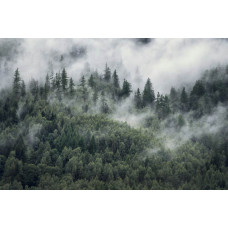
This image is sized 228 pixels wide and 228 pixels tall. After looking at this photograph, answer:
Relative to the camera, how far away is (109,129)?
14203mm

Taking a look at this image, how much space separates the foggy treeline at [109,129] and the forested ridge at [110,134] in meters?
0.05

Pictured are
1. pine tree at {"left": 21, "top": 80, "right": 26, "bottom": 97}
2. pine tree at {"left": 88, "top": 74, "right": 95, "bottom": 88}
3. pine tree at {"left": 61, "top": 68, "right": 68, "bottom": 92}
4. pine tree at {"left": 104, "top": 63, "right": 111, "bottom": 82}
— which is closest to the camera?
pine tree at {"left": 21, "top": 80, "right": 26, "bottom": 97}

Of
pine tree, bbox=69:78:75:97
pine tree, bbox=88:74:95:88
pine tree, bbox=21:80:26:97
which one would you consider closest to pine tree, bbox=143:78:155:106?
pine tree, bbox=88:74:95:88

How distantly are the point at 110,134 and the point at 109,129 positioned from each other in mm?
256

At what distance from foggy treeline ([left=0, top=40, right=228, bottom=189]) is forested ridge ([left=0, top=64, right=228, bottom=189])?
0.05 metres

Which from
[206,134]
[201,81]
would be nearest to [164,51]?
[201,81]

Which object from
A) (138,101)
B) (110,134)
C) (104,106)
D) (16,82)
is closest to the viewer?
(16,82)

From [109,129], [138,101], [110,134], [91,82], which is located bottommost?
[110,134]

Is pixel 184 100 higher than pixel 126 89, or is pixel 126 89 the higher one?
pixel 126 89

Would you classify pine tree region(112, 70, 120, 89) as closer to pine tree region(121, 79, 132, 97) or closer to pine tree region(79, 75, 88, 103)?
pine tree region(121, 79, 132, 97)

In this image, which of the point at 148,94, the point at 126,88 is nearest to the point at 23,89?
the point at 126,88

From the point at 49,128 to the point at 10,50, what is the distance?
14.0 feet

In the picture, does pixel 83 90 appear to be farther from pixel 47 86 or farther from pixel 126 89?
pixel 126 89

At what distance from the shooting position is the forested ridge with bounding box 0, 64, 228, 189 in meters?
13.0
